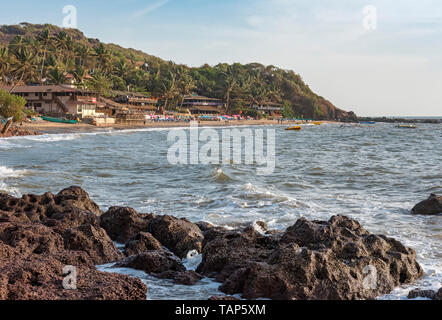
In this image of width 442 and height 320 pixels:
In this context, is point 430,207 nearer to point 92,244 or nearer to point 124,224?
point 124,224

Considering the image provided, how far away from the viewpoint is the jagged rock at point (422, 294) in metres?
5.27

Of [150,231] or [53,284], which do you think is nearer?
[53,284]

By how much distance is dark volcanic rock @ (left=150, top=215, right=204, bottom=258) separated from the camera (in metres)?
7.71

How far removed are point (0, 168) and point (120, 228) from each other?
12.7 m

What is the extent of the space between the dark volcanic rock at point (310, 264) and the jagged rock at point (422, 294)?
0.35 m

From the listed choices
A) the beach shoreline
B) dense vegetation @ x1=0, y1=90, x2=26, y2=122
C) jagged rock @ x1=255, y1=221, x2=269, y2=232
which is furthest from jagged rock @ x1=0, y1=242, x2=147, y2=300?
the beach shoreline

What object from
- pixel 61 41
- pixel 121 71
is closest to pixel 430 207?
pixel 61 41

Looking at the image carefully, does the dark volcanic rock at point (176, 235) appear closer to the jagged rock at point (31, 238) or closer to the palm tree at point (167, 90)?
the jagged rock at point (31, 238)

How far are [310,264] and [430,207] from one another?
7.74 m

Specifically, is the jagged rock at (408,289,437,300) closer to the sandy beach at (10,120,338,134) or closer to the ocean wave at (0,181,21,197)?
the ocean wave at (0,181,21,197)

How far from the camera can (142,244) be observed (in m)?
7.52

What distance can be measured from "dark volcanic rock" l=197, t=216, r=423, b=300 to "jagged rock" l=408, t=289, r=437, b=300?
35 cm

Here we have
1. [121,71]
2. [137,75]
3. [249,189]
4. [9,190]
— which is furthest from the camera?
[137,75]

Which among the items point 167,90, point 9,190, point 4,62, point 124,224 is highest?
point 4,62
